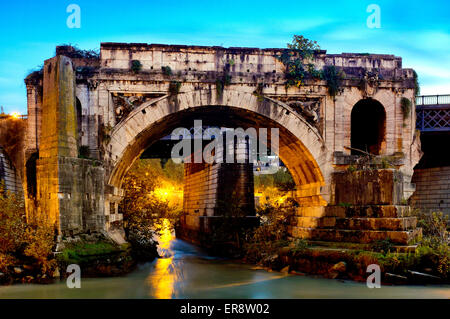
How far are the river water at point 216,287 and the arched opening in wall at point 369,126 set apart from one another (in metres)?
5.44

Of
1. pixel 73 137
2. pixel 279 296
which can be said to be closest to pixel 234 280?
pixel 279 296

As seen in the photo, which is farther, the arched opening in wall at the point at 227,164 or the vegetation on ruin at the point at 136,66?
the arched opening in wall at the point at 227,164

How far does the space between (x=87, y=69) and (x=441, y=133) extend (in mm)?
16035

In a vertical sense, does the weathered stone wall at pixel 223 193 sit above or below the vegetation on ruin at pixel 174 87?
below

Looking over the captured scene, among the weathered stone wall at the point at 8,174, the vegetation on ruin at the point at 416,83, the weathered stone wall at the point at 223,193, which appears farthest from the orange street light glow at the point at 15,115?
the vegetation on ruin at the point at 416,83

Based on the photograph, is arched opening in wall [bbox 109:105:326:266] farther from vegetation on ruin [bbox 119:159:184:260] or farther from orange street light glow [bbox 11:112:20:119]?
orange street light glow [bbox 11:112:20:119]

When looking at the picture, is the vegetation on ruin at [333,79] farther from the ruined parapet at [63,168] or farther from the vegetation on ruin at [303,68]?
the ruined parapet at [63,168]

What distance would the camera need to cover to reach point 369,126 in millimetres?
17719

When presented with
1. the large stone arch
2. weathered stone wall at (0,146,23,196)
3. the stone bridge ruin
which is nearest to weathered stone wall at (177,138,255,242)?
the stone bridge ruin

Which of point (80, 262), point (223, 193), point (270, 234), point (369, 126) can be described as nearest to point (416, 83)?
point (369, 126)

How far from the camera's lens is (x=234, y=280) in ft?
45.9

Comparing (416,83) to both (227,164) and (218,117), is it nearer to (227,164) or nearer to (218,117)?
(218,117)

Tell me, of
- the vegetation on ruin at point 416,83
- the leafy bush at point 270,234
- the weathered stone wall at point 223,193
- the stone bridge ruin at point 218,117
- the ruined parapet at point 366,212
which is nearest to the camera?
the ruined parapet at point 366,212

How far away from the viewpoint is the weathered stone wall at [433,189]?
23.7m
